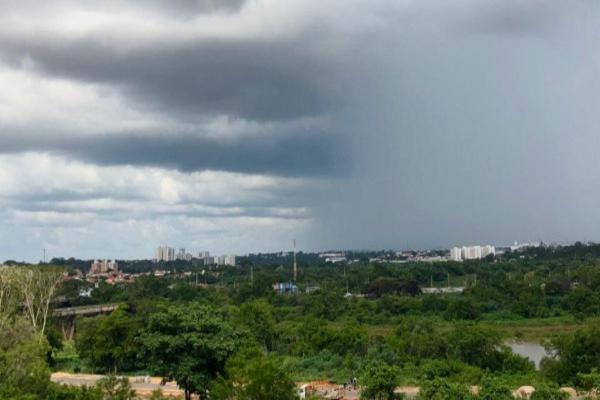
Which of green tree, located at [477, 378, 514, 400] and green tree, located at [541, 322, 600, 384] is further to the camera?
green tree, located at [541, 322, 600, 384]

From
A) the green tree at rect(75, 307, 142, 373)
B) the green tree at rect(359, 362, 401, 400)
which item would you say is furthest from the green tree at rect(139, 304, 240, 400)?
the green tree at rect(75, 307, 142, 373)

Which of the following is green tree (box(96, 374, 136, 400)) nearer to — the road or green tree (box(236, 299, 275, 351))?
the road

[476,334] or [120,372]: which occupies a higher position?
[476,334]

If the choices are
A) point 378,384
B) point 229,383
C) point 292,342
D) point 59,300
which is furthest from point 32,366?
point 59,300

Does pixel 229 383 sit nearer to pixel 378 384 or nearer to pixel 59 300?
pixel 378 384

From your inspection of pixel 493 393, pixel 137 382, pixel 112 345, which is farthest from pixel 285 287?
pixel 493 393

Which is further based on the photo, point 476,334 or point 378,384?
point 476,334

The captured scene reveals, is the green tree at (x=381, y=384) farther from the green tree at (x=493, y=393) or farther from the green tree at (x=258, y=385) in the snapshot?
the green tree at (x=258, y=385)
